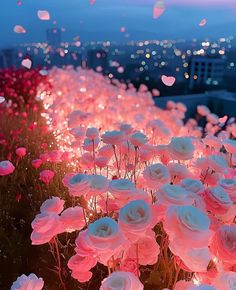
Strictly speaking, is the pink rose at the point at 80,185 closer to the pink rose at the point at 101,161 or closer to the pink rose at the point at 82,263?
the pink rose at the point at 82,263

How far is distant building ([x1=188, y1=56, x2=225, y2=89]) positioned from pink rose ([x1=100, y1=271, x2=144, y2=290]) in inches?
736

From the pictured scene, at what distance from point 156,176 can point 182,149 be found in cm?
25

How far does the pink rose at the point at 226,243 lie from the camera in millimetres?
1339

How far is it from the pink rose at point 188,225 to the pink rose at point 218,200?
228 millimetres

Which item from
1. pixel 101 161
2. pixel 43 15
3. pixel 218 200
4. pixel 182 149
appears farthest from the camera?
pixel 43 15

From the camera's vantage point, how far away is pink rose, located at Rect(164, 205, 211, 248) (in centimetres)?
120

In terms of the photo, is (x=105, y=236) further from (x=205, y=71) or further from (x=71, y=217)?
(x=205, y=71)

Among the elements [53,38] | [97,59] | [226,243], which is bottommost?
[97,59]

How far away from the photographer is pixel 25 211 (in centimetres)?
306

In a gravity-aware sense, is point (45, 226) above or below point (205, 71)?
above

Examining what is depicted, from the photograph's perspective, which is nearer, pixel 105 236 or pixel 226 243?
pixel 105 236

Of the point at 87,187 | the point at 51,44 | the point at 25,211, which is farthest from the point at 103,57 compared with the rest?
the point at 87,187

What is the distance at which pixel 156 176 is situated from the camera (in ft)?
5.17

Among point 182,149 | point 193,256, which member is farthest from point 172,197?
point 182,149
